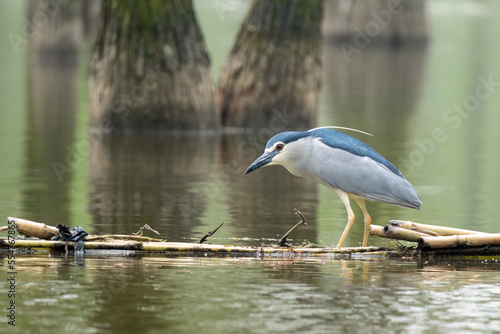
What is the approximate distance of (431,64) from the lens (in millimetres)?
39750

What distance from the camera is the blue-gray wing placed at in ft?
31.9

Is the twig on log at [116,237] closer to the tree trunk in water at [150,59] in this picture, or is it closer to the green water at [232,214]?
the green water at [232,214]

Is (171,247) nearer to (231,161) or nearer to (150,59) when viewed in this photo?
(231,161)

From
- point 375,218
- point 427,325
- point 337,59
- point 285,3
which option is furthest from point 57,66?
point 427,325

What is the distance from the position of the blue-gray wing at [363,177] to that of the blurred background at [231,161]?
2.93ft

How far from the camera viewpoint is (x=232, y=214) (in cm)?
1220

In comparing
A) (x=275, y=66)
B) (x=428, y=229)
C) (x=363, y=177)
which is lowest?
(x=428, y=229)

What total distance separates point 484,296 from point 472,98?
863 inches

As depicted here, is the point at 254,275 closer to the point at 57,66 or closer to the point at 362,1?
the point at 57,66

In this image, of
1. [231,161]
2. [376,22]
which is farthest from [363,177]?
[376,22]

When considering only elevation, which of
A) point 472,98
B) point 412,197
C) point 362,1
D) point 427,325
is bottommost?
point 427,325

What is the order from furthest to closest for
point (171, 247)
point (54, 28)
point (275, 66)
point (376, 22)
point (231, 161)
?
point (376, 22) < point (54, 28) < point (275, 66) < point (231, 161) < point (171, 247)

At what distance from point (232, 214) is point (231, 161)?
14.6 feet

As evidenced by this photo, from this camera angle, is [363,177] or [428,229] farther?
[363,177]
